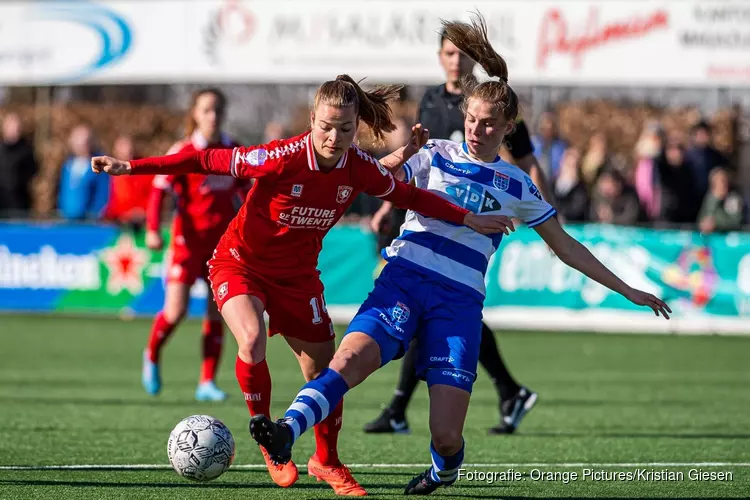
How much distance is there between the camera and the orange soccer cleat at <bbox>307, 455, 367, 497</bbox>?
18.9ft

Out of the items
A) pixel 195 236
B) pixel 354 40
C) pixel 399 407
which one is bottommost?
pixel 399 407

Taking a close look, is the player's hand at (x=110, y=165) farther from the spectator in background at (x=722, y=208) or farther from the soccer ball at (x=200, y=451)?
the spectator in background at (x=722, y=208)

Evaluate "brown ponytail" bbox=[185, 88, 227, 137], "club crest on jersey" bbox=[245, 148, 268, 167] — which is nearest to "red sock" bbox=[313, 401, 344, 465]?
"club crest on jersey" bbox=[245, 148, 268, 167]

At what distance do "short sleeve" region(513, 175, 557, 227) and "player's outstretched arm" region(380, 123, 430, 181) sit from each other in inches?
22.0

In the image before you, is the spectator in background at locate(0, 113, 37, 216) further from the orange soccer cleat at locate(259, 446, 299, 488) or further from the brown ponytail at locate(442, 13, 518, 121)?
the orange soccer cleat at locate(259, 446, 299, 488)

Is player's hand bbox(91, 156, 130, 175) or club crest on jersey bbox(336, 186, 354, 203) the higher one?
player's hand bbox(91, 156, 130, 175)

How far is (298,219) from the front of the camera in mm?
5801

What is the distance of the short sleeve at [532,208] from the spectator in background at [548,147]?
356 inches

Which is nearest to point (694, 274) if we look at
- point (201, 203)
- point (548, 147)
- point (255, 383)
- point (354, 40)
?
point (548, 147)

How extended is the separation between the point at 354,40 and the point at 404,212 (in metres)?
8.71

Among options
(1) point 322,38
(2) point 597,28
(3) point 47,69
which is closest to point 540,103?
(2) point 597,28

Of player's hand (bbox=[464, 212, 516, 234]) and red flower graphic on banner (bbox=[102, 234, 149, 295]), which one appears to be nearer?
player's hand (bbox=[464, 212, 516, 234])

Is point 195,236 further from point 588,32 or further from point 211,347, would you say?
point 588,32

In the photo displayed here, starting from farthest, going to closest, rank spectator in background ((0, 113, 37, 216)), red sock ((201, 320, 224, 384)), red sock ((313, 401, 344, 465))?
spectator in background ((0, 113, 37, 216)) < red sock ((201, 320, 224, 384)) < red sock ((313, 401, 344, 465))
